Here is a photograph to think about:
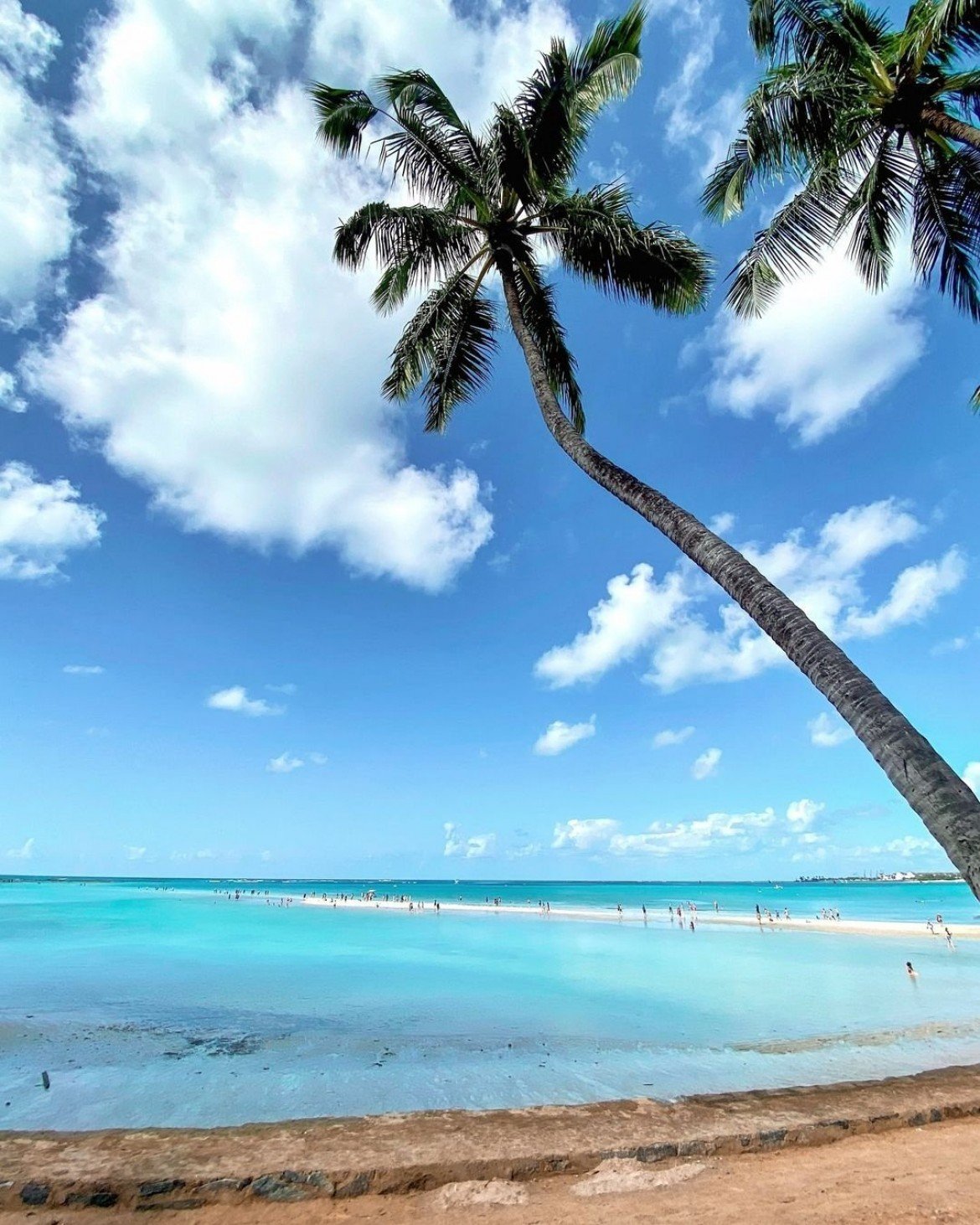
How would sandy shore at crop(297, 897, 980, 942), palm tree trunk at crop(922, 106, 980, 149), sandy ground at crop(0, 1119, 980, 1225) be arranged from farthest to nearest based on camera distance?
sandy shore at crop(297, 897, 980, 942) → palm tree trunk at crop(922, 106, 980, 149) → sandy ground at crop(0, 1119, 980, 1225)

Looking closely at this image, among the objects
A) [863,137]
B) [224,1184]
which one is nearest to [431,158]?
[863,137]

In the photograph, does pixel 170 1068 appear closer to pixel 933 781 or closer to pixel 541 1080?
pixel 541 1080

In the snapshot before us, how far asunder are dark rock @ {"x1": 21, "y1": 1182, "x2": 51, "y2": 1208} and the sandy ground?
64mm

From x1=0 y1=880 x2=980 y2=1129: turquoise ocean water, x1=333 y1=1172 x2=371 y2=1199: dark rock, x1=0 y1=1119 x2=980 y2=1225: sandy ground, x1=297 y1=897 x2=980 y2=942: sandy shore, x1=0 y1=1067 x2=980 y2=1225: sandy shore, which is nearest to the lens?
x1=0 y1=1119 x2=980 y2=1225: sandy ground

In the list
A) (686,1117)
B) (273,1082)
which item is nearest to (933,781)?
(686,1117)

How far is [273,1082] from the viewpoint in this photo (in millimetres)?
9062

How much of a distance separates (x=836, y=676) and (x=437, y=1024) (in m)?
12.3

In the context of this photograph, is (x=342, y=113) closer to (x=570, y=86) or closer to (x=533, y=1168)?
(x=570, y=86)

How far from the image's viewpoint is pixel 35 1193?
4059 mm

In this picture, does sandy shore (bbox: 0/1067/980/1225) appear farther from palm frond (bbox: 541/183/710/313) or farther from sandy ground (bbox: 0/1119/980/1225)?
palm frond (bbox: 541/183/710/313)

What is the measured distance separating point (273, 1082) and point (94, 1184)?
227 inches

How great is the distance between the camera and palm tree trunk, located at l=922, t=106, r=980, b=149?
6961mm

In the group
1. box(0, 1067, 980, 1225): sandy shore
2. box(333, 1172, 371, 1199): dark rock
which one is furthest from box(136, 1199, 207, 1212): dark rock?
box(333, 1172, 371, 1199): dark rock

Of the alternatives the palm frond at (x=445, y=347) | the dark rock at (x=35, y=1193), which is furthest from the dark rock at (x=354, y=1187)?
the palm frond at (x=445, y=347)
